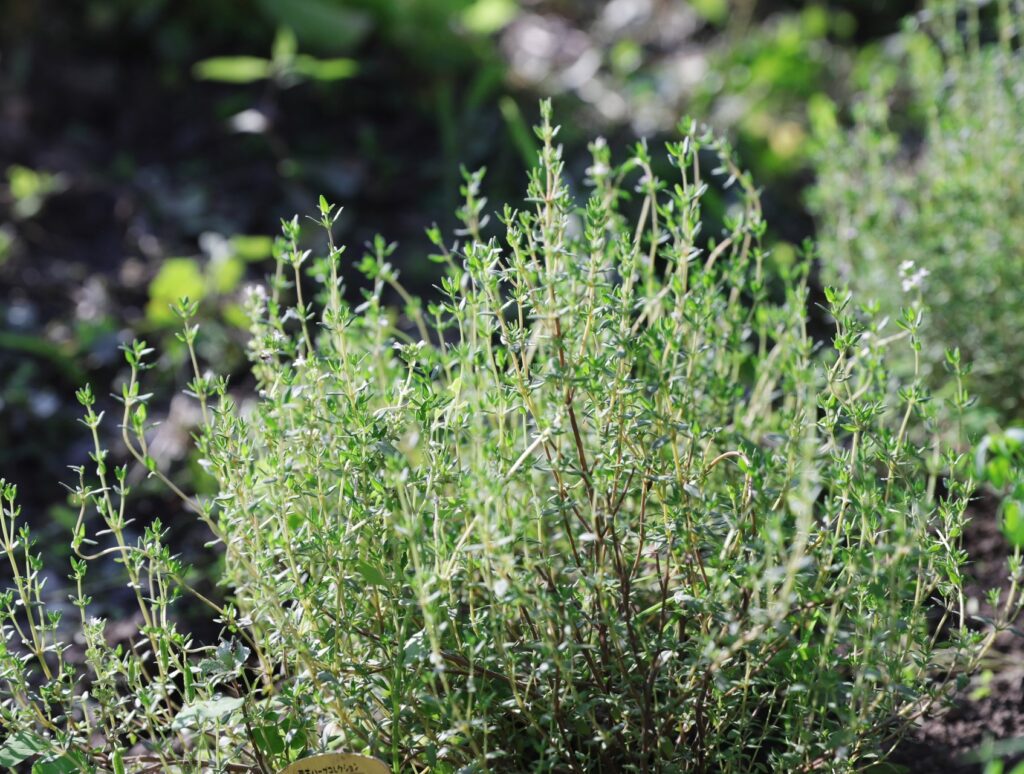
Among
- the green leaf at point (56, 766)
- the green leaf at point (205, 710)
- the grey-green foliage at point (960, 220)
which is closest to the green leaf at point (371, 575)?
the green leaf at point (205, 710)

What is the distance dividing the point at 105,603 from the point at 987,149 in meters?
2.24

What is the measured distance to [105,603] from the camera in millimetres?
2604

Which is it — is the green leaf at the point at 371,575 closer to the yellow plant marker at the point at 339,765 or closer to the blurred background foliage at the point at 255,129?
the yellow plant marker at the point at 339,765

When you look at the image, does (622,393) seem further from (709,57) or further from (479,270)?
(709,57)

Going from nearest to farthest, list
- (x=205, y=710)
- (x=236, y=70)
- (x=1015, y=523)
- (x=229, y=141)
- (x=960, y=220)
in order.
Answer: (x=1015, y=523)
(x=205, y=710)
(x=960, y=220)
(x=236, y=70)
(x=229, y=141)

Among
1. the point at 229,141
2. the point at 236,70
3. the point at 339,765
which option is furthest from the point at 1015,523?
the point at 229,141

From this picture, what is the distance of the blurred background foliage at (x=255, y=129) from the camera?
3641 millimetres

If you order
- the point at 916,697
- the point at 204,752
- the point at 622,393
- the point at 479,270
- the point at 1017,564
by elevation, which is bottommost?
the point at 204,752

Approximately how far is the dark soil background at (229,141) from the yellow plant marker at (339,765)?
1623mm

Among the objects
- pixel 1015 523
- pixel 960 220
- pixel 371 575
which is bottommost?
pixel 371 575

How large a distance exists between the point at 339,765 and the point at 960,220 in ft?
5.96

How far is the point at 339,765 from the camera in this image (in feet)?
5.13

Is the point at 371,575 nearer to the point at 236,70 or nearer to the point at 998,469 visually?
the point at 998,469

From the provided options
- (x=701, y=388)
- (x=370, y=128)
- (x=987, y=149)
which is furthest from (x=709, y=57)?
(x=701, y=388)
